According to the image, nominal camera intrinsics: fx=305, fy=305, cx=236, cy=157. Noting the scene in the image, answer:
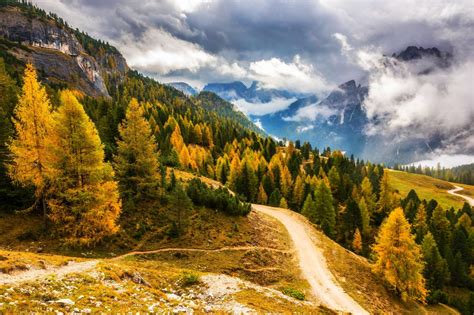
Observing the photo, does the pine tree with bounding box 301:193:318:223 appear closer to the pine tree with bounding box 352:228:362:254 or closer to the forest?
the forest

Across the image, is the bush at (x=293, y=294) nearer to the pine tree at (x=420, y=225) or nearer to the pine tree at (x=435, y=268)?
the pine tree at (x=435, y=268)

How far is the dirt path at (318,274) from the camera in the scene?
29681mm

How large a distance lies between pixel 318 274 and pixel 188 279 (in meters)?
19.9

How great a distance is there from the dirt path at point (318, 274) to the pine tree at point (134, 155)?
21.9m

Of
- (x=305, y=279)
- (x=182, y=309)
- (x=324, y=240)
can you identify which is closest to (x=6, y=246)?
(x=182, y=309)

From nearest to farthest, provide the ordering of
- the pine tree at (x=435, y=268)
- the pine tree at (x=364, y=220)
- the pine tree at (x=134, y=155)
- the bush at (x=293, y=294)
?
the bush at (x=293, y=294) → the pine tree at (x=134, y=155) → the pine tree at (x=435, y=268) → the pine tree at (x=364, y=220)

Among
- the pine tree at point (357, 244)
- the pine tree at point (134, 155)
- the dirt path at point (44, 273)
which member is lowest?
the pine tree at point (357, 244)

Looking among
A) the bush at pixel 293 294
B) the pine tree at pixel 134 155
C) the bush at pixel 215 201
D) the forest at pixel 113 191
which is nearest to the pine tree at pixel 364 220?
the forest at pixel 113 191

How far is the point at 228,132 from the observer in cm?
15775

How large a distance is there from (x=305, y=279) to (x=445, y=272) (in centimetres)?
5506

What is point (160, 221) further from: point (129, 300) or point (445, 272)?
point (445, 272)

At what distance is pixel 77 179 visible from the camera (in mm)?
29266

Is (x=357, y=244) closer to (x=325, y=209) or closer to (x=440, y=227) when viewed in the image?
(x=325, y=209)

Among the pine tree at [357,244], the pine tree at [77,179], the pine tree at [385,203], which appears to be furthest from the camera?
the pine tree at [385,203]
